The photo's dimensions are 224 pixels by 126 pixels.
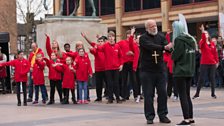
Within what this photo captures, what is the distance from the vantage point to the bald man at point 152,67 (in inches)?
414

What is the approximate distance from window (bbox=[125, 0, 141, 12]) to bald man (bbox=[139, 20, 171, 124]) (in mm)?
39666

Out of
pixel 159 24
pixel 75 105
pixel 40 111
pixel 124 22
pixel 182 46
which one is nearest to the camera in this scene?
pixel 182 46

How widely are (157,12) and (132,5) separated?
4210 mm

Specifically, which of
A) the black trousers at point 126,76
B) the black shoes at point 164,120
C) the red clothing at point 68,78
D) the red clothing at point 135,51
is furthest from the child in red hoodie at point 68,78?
the black shoes at point 164,120

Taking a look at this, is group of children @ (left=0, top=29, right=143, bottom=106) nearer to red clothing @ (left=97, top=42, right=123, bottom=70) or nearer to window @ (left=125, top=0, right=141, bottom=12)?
red clothing @ (left=97, top=42, right=123, bottom=70)

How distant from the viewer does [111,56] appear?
15.4 m

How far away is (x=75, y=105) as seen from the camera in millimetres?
15383

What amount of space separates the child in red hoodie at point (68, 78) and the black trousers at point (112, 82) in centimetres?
121

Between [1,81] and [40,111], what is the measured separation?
373 inches

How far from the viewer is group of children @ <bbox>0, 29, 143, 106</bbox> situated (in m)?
15.4

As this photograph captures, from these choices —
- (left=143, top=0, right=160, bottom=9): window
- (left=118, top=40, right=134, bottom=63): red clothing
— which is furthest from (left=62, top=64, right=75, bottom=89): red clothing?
(left=143, top=0, right=160, bottom=9): window

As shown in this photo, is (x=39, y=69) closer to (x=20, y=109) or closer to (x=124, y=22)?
(x=20, y=109)

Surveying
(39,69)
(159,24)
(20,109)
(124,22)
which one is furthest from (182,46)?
(124,22)

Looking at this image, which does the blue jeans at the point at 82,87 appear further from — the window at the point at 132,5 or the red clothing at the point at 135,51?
the window at the point at 132,5
